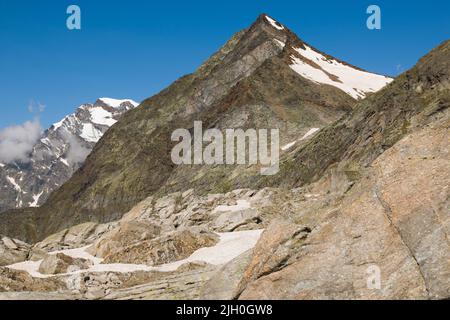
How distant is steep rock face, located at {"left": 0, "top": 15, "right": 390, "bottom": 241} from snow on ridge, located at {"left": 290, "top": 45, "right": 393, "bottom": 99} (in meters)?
1.25

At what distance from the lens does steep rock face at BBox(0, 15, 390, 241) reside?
7862 cm

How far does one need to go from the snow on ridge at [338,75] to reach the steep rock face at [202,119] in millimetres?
1250

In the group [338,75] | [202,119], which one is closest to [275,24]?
[338,75]

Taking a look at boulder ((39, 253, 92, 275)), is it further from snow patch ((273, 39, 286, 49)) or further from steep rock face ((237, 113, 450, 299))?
snow patch ((273, 39, 286, 49))

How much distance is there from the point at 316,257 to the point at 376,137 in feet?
130

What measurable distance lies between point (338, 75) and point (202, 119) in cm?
3376

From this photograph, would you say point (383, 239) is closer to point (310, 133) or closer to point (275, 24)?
point (310, 133)

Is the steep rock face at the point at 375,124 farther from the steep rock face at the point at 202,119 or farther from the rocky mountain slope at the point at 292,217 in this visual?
the steep rock face at the point at 202,119

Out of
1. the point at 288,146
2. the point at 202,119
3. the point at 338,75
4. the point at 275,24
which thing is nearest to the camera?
the point at 288,146

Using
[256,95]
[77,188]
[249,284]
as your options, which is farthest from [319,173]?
[77,188]

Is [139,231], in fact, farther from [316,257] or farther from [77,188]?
[77,188]

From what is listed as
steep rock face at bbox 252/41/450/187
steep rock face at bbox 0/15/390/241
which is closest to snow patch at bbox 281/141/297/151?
steep rock face at bbox 0/15/390/241

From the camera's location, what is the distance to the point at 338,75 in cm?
11106

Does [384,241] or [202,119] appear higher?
[202,119]
